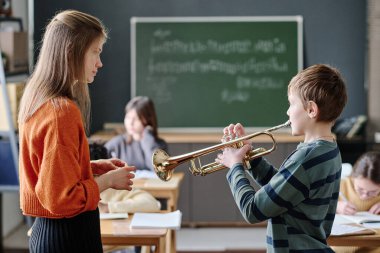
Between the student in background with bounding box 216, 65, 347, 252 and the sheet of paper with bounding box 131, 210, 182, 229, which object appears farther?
the sheet of paper with bounding box 131, 210, 182, 229

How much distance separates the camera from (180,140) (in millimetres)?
6242

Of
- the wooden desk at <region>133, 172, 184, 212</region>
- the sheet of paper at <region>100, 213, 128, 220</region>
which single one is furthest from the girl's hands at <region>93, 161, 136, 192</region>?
the wooden desk at <region>133, 172, 184, 212</region>

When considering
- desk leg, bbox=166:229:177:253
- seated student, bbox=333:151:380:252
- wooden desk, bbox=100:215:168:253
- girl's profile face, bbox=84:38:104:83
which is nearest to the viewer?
girl's profile face, bbox=84:38:104:83

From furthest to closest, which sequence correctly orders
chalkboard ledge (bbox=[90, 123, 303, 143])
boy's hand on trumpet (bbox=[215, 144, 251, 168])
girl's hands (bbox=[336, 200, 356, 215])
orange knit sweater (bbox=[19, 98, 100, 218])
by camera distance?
1. chalkboard ledge (bbox=[90, 123, 303, 143])
2. girl's hands (bbox=[336, 200, 356, 215])
3. boy's hand on trumpet (bbox=[215, 144, 251, 168])
4. orange knit sweater (bbox=[19, 98, 100, 218])

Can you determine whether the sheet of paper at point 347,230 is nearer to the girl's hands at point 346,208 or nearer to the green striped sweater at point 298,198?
the girl's hands at point 346,208

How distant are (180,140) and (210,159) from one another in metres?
0.30

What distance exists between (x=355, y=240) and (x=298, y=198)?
94 centimetres

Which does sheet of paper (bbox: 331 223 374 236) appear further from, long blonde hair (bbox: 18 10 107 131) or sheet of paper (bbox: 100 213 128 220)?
long blonde hair (bbox: 18 10 107 131)

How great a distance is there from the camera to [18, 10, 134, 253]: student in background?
207 centimetres

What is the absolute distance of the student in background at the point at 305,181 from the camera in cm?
227

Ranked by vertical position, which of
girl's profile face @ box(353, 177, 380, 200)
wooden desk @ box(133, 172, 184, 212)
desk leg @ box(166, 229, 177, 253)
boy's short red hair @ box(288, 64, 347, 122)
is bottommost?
desk leg @ box(166, 229, 177, 253)

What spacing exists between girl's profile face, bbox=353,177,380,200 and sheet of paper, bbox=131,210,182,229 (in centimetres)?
103

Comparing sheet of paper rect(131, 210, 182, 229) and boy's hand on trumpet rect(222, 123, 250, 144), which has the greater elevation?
boy's hand on trumpet rect(222, 123, 250, 144)

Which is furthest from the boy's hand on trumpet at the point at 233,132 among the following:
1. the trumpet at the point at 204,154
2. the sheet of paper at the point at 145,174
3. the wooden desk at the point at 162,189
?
the sheet of paper at the point at 145,174
